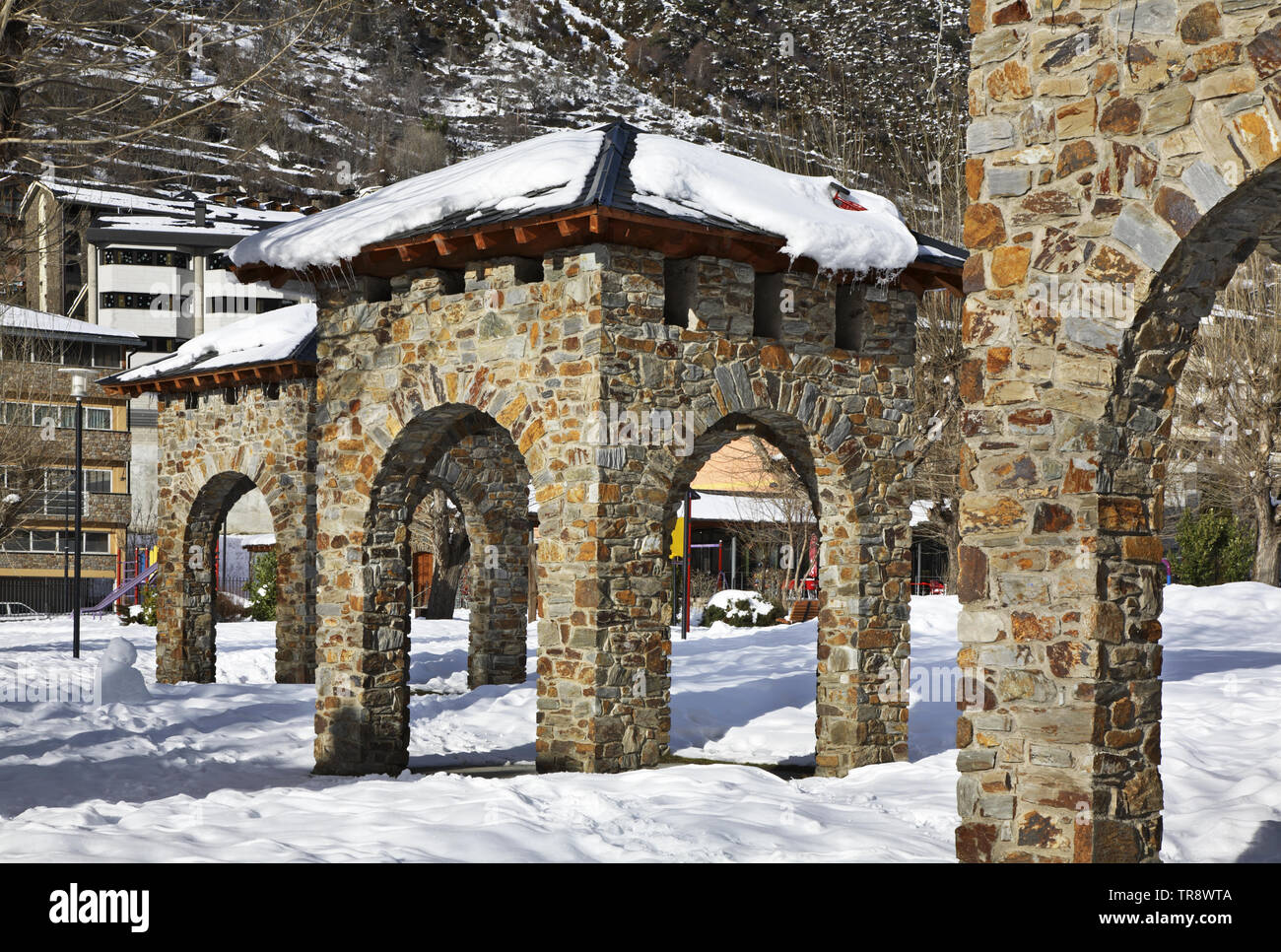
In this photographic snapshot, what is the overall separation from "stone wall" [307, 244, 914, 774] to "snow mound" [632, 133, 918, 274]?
0.47 metres

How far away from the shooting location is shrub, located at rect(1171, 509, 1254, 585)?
26.9m

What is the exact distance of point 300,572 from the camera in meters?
18.1

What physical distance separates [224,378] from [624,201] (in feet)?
36.9

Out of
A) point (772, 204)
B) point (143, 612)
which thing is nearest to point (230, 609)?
point (143, 612)

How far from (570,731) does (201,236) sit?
42316 mm

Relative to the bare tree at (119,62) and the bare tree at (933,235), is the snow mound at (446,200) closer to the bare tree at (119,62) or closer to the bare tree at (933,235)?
the bare tree at (119,62)

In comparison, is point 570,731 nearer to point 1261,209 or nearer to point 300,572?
point 1261,209

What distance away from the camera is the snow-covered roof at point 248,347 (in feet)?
59.3

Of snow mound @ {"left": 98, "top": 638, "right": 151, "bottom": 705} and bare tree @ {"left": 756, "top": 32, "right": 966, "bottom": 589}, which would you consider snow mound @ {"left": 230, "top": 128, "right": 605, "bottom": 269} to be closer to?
snow mound @ {"left": 98, "top": 638, "right": 151, "bottom": 705}

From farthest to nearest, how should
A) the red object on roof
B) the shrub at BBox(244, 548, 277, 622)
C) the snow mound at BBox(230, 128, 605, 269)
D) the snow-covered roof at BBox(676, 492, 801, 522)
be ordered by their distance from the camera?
the snow-covered roof at BBox(676, 492, 801, 522) < the shrub at BBox(244, 548, 277, 622) < the red object on roof < the snow mound at BBox(230, 128, 605, 269)

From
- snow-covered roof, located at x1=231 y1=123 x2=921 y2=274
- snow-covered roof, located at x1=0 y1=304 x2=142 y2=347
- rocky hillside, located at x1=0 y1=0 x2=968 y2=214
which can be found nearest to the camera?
snow-covered roof, located at x1=231 y1=123 x2=921 y2=274

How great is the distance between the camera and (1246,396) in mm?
22469

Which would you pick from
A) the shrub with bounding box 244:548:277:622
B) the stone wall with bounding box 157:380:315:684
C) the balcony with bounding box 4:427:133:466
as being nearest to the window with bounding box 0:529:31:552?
the balcony with bounding box 4:427:133:466

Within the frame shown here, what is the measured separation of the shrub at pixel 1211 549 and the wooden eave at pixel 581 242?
59.8 feet
